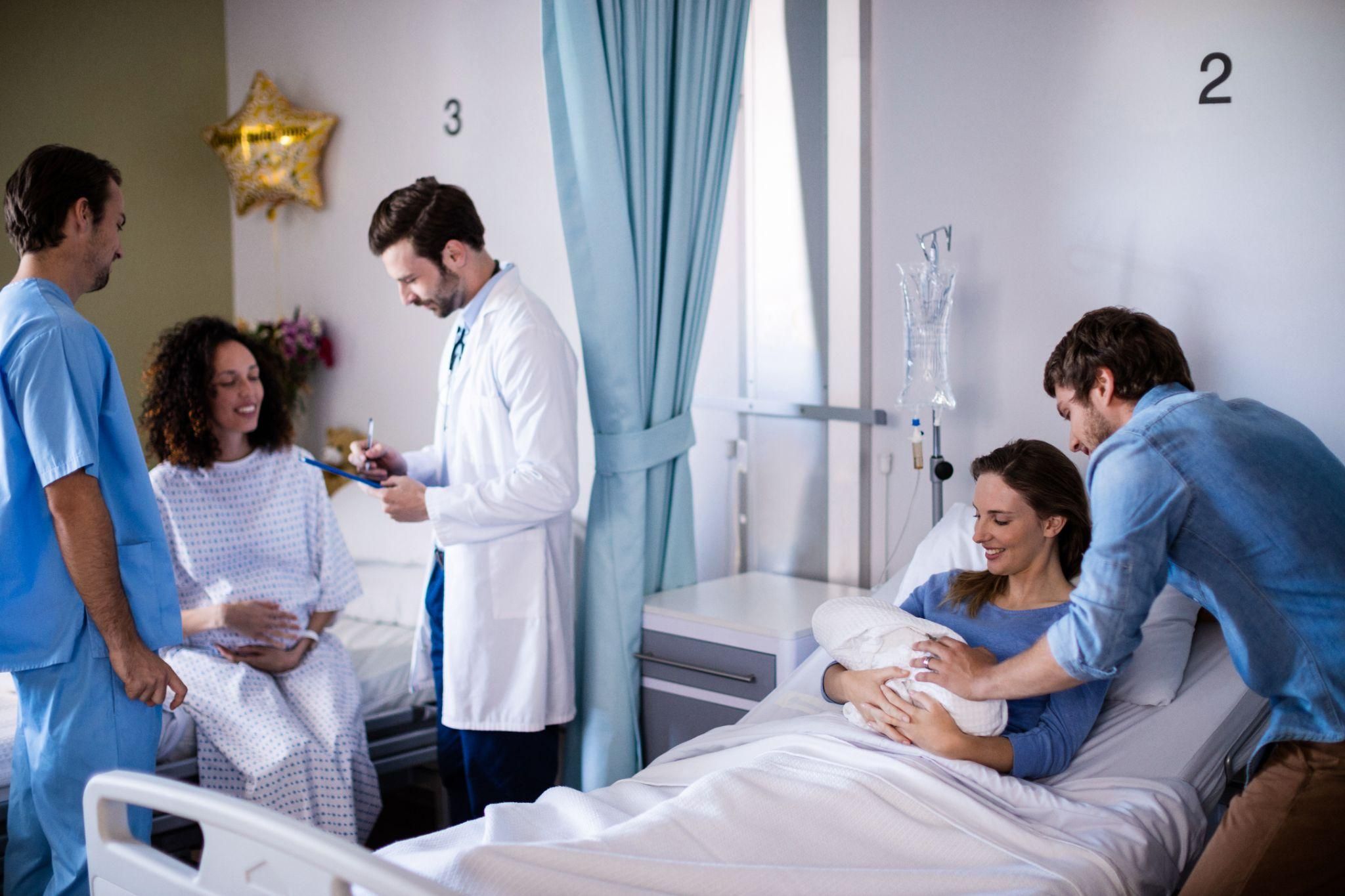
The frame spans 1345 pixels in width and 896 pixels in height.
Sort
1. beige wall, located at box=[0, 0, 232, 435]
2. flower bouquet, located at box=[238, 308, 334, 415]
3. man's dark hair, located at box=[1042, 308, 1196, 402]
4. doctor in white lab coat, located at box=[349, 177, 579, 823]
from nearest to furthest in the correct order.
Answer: man's dark hair, located at box=[1042, 308, 1196, 402]
doctor in white lab coat, located at box=[349, 177, 579, 823]
beige wall, located at box=[0, 0, 232, 435]
flower bouquet, located at box=[238, 308, 334, 415]

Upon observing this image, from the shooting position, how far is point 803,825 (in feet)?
5.75

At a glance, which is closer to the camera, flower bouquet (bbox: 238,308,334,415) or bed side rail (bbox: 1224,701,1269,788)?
bed side rail (bbox: 1224,701,1269,788)

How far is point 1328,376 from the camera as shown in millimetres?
2344

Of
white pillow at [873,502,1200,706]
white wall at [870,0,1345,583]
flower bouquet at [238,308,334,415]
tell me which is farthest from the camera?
flower bouquet at [238,308,334,415]

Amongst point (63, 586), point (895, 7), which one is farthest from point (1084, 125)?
point (63, 586)

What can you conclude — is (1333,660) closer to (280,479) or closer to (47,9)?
(280,479)

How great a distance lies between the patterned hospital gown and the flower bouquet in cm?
168

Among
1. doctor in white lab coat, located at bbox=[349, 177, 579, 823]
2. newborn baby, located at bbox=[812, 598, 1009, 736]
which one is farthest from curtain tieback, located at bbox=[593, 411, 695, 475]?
newborn baby, located at bbox=[812, 598, 1009, 736]

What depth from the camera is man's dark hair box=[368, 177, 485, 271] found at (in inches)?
105

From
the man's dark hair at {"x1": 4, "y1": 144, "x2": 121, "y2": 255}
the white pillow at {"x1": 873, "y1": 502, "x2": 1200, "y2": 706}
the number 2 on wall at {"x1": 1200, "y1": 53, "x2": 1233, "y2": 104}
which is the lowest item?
the white pillow at {"x1": 873, "y1": 502, "x2": 1200, "y2": 706}

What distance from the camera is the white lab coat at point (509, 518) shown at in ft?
8.51

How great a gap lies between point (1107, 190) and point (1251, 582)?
127 centimetres

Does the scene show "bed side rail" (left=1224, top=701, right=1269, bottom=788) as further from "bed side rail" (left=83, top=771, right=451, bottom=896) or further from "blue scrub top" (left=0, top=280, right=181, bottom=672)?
"blue scrub top" (left=0, top=280, right=181, bottom=672)

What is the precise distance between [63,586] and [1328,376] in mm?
2421
